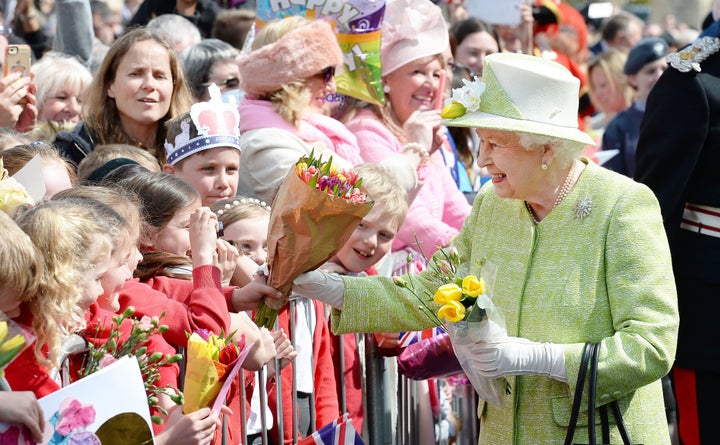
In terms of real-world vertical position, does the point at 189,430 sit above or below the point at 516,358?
above

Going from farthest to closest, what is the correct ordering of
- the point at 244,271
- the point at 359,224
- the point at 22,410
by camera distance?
the point at 359,224
the point at 244,271
the point at 22,410

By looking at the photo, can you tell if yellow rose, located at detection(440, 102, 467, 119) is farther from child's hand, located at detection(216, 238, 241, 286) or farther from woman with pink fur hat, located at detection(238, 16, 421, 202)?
woman with pink fur hat, located at detection(238, 16, 421, 202)

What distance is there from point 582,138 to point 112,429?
1773 mm

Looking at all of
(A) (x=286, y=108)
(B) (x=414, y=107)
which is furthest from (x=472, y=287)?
(B) (x=414, y=107)

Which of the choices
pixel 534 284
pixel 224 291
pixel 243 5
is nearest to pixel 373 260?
pixel 224 291

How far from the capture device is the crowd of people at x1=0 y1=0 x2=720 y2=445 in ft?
11.8

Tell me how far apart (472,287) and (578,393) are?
0.52 metres

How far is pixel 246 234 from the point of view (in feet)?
15.7

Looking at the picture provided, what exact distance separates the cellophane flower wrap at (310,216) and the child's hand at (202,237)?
209mm

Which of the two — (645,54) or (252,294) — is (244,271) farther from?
(645,54)

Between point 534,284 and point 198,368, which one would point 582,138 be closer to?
Answer: point 534,284

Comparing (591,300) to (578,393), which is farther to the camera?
(591,300)

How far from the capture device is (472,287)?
137 inches

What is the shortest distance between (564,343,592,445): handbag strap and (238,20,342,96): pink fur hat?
2549mm
